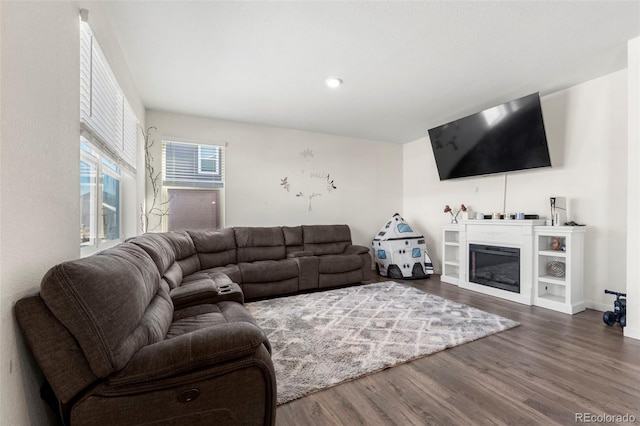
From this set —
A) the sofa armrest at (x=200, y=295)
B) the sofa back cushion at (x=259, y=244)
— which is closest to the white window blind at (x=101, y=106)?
the sofa armrest at (x=200, y=295)

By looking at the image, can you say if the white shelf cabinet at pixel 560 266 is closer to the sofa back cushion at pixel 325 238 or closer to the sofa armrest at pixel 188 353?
the sofa back cushion at pixel 325 238

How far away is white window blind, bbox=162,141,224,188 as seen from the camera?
13.2ft

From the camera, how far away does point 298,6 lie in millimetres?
1931

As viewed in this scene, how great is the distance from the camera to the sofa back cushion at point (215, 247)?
11.8 feet

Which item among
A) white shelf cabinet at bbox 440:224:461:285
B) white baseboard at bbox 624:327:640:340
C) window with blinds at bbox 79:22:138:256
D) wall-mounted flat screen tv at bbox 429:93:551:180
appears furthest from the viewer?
white shelf cabinet at bbox 440:224:461:285

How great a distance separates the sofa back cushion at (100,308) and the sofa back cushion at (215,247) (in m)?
2.43

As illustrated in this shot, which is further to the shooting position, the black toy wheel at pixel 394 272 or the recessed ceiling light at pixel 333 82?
the black toy wheel at pixel 394 272

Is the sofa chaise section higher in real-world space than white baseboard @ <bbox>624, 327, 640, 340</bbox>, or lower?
higher

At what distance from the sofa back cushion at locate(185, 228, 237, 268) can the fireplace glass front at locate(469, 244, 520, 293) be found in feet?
11.2

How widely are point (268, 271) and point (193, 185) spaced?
176 cm

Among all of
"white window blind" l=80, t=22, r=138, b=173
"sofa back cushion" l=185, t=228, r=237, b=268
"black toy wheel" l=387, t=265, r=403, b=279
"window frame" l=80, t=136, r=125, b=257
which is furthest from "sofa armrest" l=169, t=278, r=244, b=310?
"black toy wheel" l=387, t=265, r=403, b=279

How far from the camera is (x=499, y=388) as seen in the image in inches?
67.4

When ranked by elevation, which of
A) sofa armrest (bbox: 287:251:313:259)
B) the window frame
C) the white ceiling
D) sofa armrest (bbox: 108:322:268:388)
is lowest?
sofa armrest (bbox: 287:251:313:259)

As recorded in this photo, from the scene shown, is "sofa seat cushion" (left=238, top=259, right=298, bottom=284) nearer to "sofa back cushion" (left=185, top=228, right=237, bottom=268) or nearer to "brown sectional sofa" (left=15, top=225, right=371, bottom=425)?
"sofa back cushion" (left=185, top=228, right=237, bottom=268)
